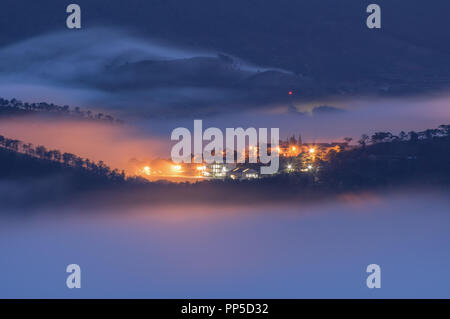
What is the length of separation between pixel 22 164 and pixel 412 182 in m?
17.6

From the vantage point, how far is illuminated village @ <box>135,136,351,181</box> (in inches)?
1018

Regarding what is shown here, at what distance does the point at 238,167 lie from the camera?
26.3 metres

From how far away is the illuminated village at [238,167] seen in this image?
A: 25859mm

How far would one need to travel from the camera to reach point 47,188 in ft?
95.5

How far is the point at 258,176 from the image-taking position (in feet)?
85.7

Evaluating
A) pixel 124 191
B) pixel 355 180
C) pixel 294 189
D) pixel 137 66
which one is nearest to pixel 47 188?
pixel 124 191

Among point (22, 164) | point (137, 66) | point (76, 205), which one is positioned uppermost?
point (137, 66)

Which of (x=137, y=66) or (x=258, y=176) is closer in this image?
(x=258, y=176)
